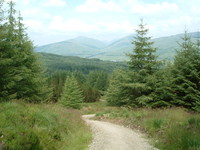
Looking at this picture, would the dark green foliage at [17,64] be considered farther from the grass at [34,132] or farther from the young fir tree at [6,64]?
the grass at [34,132]

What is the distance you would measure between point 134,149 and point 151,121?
12.3ft

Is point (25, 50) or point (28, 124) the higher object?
point (25, 50)

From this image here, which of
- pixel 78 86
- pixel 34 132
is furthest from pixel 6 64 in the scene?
pixel 78 86

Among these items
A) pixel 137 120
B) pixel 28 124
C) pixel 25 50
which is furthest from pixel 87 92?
pixel 28 124

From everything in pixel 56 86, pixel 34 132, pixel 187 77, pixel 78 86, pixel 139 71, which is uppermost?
pixel 139 71

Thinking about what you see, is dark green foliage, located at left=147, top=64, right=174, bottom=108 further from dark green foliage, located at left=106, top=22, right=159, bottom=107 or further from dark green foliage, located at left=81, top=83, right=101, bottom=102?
dark green foliage, located at left=81, top=83, right=101, bottom=102

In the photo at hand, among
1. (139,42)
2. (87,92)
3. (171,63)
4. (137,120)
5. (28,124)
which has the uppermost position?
(139,42)

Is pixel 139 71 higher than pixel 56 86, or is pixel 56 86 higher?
pixel 139 71

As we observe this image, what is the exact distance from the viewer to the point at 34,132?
247 inches

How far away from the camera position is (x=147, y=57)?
1939 centimetres

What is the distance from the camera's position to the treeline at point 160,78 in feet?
A: 51.7

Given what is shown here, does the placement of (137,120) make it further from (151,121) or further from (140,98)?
(140,98)

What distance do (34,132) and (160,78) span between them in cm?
1423

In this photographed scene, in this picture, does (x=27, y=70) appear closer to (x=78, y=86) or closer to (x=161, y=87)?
(x=161, y=87)
